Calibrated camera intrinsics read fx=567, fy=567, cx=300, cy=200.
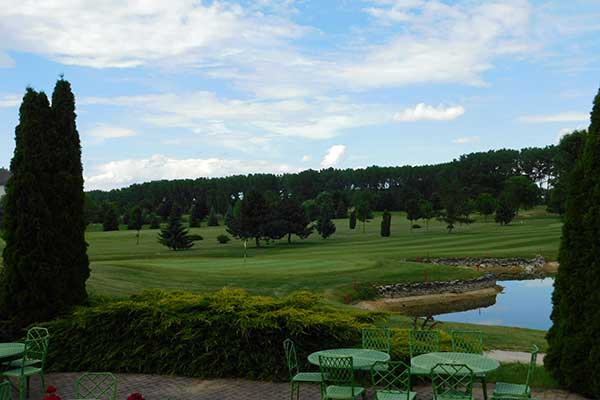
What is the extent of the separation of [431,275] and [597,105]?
25.0 metres

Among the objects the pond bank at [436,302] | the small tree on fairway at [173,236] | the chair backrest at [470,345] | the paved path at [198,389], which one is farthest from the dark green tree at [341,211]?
the paved path at [198,389]

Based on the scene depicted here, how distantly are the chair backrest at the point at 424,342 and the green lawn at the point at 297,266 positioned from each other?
5.40 metres

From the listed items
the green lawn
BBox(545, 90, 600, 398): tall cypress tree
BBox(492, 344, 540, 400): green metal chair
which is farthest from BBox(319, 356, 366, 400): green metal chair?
the green lawn

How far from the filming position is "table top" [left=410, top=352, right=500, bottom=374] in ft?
28.1

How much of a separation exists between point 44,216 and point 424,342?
8.96m

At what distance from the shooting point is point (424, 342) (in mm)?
11797

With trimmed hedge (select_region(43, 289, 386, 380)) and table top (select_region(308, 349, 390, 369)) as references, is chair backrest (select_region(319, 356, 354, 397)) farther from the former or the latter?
trimmed hedge (select_region(43, 289, 386, 380))

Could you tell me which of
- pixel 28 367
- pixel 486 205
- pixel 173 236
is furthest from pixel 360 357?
pixel 486 205

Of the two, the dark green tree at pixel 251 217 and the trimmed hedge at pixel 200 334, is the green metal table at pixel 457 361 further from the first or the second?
the dark green tree at pixel 251 217

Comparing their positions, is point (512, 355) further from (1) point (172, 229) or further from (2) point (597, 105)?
(1) point (172, 229)

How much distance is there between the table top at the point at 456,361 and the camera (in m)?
8.56

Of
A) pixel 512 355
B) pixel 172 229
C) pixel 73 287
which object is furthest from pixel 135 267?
pixel 172 229

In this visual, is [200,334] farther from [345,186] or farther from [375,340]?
[345,186]

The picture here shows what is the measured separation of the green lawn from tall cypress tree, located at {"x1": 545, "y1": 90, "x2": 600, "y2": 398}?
6.03 m
